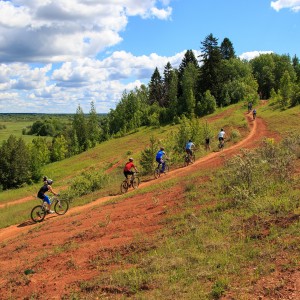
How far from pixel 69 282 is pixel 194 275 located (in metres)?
3.06

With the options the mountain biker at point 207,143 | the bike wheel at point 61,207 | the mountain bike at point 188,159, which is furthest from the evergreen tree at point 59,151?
the bike wheel at point 61,207

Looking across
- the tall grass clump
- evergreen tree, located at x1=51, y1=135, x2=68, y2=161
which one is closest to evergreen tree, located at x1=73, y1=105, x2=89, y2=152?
evergreen tree, located at x1=51, y1=135, x2=68, y2=161

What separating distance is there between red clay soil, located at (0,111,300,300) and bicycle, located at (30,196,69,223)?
A: 1248 millimetres

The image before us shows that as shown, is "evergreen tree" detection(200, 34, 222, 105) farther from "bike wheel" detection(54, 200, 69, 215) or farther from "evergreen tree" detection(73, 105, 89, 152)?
"bike wheel" detection(54, 200, 69, 215)

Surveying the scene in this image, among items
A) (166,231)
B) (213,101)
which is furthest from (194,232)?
(213,101)

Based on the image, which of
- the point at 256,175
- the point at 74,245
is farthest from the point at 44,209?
the point at 256,175

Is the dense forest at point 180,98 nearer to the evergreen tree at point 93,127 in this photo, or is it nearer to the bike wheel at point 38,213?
the evergreen tree at point 93,127

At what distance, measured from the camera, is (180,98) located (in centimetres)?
7444

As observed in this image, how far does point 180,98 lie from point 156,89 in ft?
73.2

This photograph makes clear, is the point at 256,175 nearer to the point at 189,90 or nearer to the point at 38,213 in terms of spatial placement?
the point at 38,213

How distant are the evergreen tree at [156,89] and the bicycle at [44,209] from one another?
7538 cm

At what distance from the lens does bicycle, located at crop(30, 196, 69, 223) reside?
58.3 feet

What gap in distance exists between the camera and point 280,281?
21.0 feet

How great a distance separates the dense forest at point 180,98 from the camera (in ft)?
172
